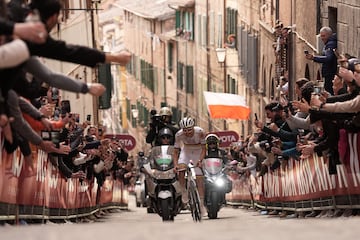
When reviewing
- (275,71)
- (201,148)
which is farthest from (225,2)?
(201,148)

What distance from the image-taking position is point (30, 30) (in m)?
11.8

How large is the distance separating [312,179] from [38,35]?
9527 mm

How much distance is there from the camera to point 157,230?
40.5ft

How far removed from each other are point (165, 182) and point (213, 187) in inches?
42.7

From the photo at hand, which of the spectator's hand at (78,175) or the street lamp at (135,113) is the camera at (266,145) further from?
the street lamp at (135,113)

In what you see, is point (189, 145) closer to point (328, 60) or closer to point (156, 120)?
point (156, 120)

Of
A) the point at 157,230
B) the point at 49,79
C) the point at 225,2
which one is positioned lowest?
the point at 157,230

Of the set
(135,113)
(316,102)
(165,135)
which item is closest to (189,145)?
(165,135)

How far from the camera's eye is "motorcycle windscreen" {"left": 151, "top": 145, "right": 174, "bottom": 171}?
23406 mm

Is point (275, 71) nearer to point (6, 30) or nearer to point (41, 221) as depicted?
point (41, 221)

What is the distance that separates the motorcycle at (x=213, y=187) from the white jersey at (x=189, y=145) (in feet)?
3.17

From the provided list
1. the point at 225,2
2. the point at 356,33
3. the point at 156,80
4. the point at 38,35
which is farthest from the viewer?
the point at 156,80

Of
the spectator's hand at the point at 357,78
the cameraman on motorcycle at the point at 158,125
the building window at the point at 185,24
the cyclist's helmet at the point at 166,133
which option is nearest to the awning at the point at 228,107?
the building window at the point at 185,24

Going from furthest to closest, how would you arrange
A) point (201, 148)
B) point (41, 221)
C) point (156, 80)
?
point (156, 80) → point (201, 148) → point (41, 221)
